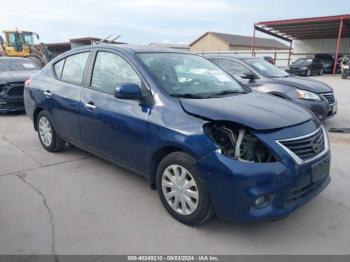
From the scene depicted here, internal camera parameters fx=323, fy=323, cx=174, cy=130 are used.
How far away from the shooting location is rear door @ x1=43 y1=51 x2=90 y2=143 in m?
4.31

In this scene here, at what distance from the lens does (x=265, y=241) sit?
2900mm

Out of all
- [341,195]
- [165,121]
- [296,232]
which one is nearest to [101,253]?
[165,121]

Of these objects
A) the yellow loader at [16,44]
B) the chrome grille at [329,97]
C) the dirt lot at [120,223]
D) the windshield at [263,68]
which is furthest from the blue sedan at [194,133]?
the yellow loader at [16,44]

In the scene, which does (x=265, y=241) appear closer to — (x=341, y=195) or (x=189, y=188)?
(x=189, y=188)

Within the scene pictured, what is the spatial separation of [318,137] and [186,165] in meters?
1.34

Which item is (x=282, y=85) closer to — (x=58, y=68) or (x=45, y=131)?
(x=58, y=68)

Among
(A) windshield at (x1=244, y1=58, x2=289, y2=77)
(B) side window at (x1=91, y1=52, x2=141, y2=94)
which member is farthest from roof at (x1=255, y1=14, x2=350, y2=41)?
(B) side window at (x1=91, y1=52, x2=141, y2=94)

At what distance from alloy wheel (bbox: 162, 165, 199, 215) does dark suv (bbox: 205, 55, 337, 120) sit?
3.92 m

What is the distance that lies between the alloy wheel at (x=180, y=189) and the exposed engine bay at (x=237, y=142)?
0.42m

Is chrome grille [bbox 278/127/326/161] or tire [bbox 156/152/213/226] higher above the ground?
chrome grille [bbox 278/127/326/161]

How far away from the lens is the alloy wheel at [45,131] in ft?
16.6

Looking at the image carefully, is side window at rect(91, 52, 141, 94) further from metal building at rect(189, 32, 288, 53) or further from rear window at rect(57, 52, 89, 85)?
metal building at rect(189, 32, 288, 53)

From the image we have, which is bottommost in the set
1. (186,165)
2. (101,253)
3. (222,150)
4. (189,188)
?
(101,253)

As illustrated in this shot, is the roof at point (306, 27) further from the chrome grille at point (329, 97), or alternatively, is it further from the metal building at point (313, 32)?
the chrome grille at point (329, 97)
